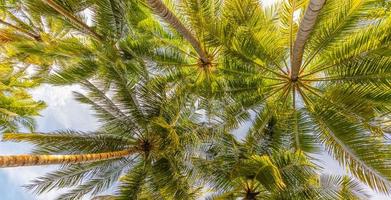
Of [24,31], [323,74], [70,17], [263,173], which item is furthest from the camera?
[24,31]

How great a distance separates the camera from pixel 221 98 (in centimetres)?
926

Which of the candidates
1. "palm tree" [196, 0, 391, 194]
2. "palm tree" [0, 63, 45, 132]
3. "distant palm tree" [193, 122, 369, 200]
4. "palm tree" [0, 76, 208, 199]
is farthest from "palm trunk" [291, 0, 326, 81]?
"palm tree" [0, 63, 45, 132]

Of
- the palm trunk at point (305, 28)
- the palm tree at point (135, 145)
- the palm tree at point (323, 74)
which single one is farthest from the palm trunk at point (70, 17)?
the palm trunk at point (305, 28)

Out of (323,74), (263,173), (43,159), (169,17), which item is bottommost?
(43,159)

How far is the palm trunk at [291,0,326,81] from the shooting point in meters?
4.60

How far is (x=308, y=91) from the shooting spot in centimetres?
879

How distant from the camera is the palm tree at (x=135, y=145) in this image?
28.0ft

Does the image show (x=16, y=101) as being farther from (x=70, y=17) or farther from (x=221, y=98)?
(x=221, y=98)

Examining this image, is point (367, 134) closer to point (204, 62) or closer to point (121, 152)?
point (204, 62)

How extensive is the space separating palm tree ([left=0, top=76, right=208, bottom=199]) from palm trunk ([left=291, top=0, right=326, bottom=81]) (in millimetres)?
2704

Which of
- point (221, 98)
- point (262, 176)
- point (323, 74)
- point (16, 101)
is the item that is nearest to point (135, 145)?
point (221, 98)

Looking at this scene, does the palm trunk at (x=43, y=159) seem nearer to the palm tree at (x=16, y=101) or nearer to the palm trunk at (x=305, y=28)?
the palm trunk at (x=305, y=28)

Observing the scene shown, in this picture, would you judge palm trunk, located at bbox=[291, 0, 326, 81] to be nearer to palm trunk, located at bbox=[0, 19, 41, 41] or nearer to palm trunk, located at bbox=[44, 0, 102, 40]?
palm trunk, located at bbox=[44, 0, 102, 40]

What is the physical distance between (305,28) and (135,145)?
17.1 feet
